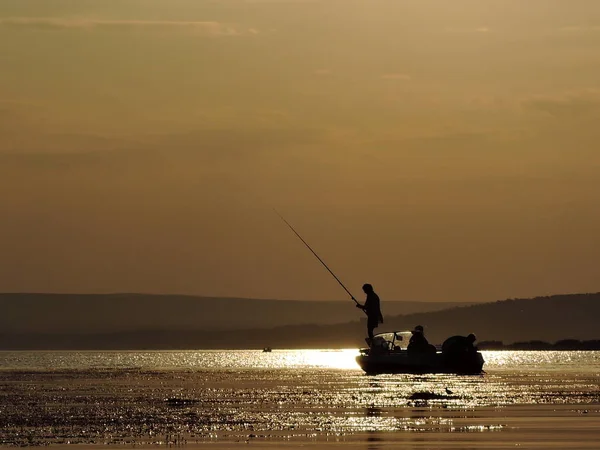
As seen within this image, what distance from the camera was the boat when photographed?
82375 millimetres

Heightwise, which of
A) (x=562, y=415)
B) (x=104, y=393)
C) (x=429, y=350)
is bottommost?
(x=562, y=415)

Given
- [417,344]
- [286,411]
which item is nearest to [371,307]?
[417,344]

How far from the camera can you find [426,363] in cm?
8312

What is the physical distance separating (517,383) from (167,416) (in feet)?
93.2

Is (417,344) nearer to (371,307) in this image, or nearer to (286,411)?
(371,307)

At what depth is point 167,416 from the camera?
44219mm

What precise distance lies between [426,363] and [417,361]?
538 mm

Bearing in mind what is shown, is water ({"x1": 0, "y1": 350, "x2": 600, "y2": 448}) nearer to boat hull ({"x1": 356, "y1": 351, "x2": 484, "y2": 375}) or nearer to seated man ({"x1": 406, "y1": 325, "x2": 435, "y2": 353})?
boat hull ({"x1": 356, "y1": 351, "x2": 484, "y2": 375})

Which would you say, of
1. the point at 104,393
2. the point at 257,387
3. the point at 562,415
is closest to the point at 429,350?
the point at 257,387

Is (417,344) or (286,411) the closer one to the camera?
(286,411)

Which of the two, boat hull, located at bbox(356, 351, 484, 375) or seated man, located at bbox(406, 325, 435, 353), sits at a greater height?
seated man, located at bbox(406, 325, 435, 353)

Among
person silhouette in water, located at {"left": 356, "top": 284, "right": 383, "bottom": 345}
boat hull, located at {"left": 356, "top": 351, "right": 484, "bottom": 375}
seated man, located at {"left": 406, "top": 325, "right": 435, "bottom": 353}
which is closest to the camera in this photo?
boat hull, located at {"left": 356, "top": 351, "right": 484, "bottom": 375}

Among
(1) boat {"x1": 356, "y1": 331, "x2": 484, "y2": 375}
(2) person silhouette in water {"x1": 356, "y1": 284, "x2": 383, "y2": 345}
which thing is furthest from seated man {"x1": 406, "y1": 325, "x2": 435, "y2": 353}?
(2) person silhouette in water {"x1": 356, "y1": 284, "x2": 383, "y2": 345}

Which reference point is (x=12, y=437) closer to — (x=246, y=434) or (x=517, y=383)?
(x=246, y=434)
